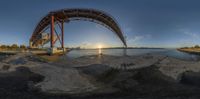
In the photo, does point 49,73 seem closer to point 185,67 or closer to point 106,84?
point 106,84

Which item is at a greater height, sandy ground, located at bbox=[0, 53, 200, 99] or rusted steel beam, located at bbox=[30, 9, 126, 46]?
rusted steel beam, located at bbox=[30, 9, 126, 46]

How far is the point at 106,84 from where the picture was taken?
616 inches

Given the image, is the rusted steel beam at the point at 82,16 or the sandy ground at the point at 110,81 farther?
the rusted steel beam at the point at 82,16

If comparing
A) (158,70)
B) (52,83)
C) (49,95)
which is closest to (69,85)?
(52,83)

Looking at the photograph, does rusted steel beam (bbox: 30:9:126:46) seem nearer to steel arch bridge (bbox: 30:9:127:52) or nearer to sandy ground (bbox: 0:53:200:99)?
steel arch bridge (bbox: 30:9:127:52)

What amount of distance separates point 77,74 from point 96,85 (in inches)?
111

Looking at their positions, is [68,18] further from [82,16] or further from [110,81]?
[110,81]

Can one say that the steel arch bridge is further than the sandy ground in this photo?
Yes

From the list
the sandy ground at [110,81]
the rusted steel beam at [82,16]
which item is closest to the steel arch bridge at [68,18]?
the rusted steel beam at [82,16]

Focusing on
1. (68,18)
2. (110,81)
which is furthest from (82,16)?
(110,81)

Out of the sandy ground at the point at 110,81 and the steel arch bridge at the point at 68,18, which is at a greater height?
the steel arch bridge at the point at 68,18

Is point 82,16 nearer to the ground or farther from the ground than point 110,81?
farther from the ground

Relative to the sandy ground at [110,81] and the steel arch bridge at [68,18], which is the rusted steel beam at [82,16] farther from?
the sandy ground at [110,81]

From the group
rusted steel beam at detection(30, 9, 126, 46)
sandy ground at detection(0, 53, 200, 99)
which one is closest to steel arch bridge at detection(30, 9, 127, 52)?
rusted steel beam at detection(30, 9, 126, 46)
